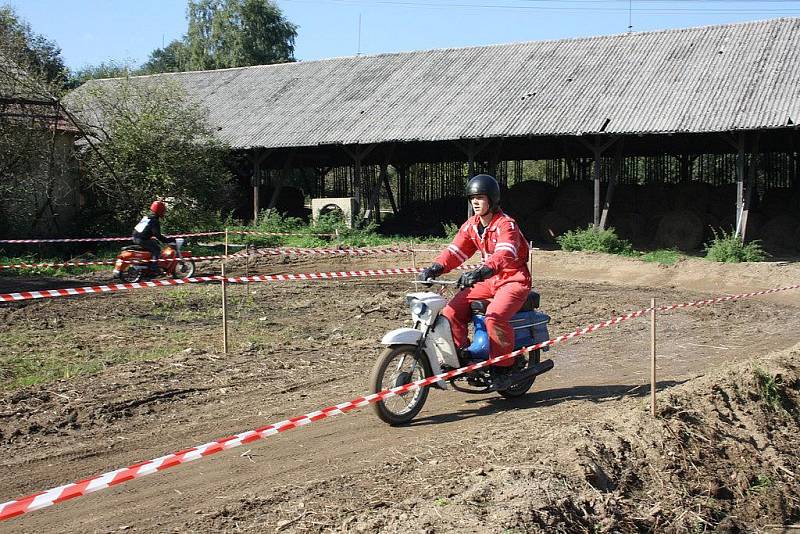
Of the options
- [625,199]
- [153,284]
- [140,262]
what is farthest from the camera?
[625,199]

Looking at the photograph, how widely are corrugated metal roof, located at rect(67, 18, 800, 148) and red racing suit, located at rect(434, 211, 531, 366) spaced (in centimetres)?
1482

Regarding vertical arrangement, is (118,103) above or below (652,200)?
above

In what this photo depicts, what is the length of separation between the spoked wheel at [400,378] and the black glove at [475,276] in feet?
2.16

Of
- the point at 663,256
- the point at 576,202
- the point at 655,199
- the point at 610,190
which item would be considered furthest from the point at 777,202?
the point at 576,202

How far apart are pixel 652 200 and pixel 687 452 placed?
20.5m

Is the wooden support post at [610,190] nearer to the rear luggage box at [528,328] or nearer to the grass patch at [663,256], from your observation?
the grass patch at [663,256]

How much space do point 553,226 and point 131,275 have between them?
1405 centimetres

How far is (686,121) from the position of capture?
20922 mm

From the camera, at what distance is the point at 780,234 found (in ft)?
74.4

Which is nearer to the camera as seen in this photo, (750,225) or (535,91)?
(750,225)

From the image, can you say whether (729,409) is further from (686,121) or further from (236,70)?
(236,70)

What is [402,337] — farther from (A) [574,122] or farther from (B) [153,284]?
(A) [574,122]

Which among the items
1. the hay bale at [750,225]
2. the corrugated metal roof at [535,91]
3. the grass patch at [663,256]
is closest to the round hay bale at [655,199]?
the hay bale at [750,225]

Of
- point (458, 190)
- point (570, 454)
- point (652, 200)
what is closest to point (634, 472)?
point (570, 454)
